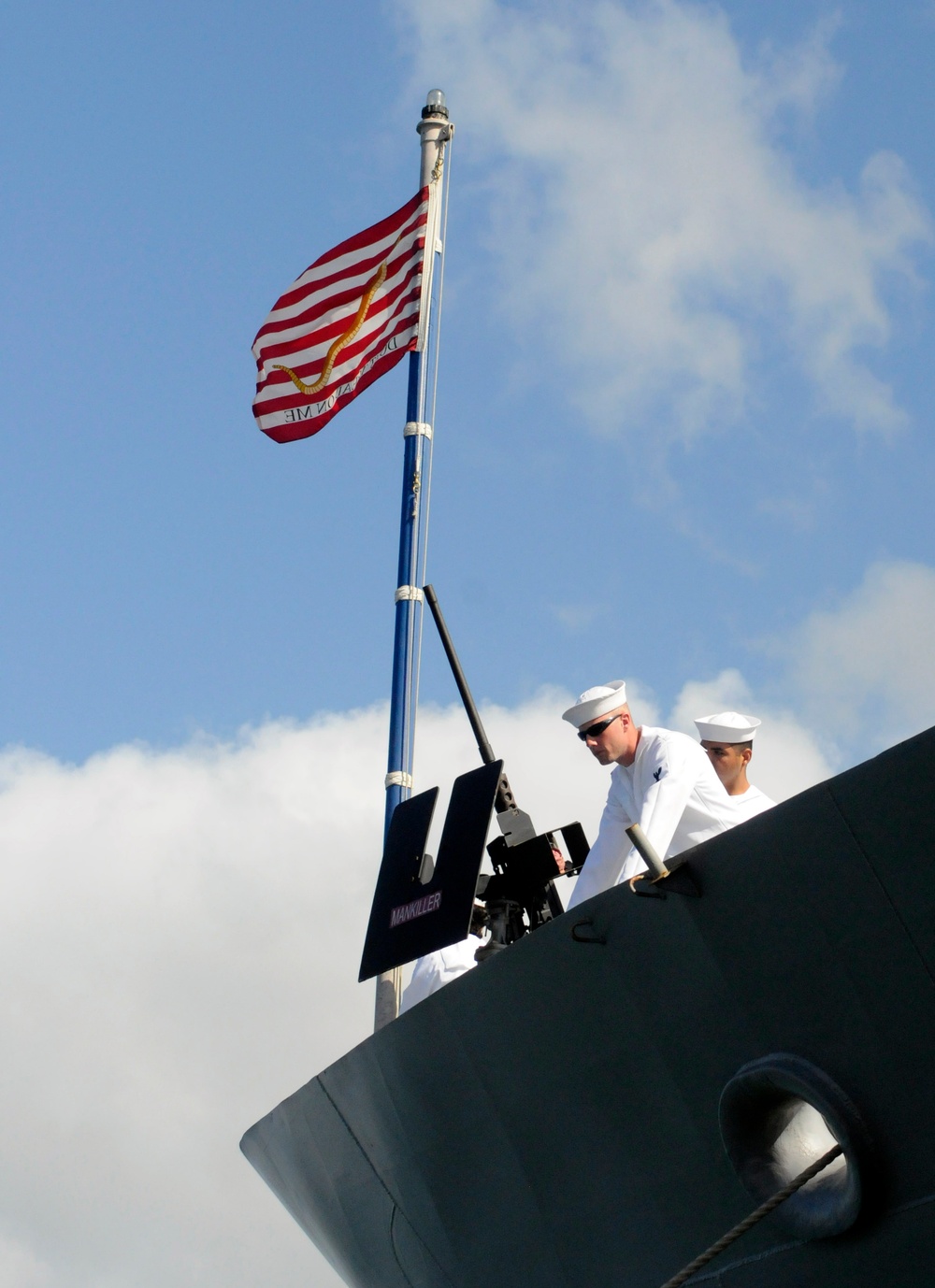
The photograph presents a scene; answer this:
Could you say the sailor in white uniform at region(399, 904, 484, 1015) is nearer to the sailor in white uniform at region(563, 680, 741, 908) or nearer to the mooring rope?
the sailor in white uniform at region(563, 680, 741, 908)

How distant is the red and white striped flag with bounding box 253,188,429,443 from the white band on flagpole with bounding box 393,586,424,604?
4.83ft

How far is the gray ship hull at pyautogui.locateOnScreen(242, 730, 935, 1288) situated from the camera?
3.07 metres

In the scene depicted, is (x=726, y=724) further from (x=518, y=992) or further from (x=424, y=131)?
(x=424, y=131)

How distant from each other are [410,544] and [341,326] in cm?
169

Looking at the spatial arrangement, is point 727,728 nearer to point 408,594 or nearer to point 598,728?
point 598,728

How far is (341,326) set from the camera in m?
9.25

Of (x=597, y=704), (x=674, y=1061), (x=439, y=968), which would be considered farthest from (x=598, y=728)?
(x=439, y=968)

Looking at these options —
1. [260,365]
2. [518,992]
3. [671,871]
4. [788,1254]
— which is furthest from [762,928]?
[260,365]

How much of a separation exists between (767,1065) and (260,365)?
6974 millimetres

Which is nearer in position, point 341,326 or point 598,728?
point 598,728

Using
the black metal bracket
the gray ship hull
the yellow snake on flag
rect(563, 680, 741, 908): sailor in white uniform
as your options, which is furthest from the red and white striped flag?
the black metal bracket

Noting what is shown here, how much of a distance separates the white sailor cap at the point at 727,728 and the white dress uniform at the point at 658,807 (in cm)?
72

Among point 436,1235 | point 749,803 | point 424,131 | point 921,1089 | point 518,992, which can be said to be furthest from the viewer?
point 424,131

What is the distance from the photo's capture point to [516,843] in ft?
18.1
